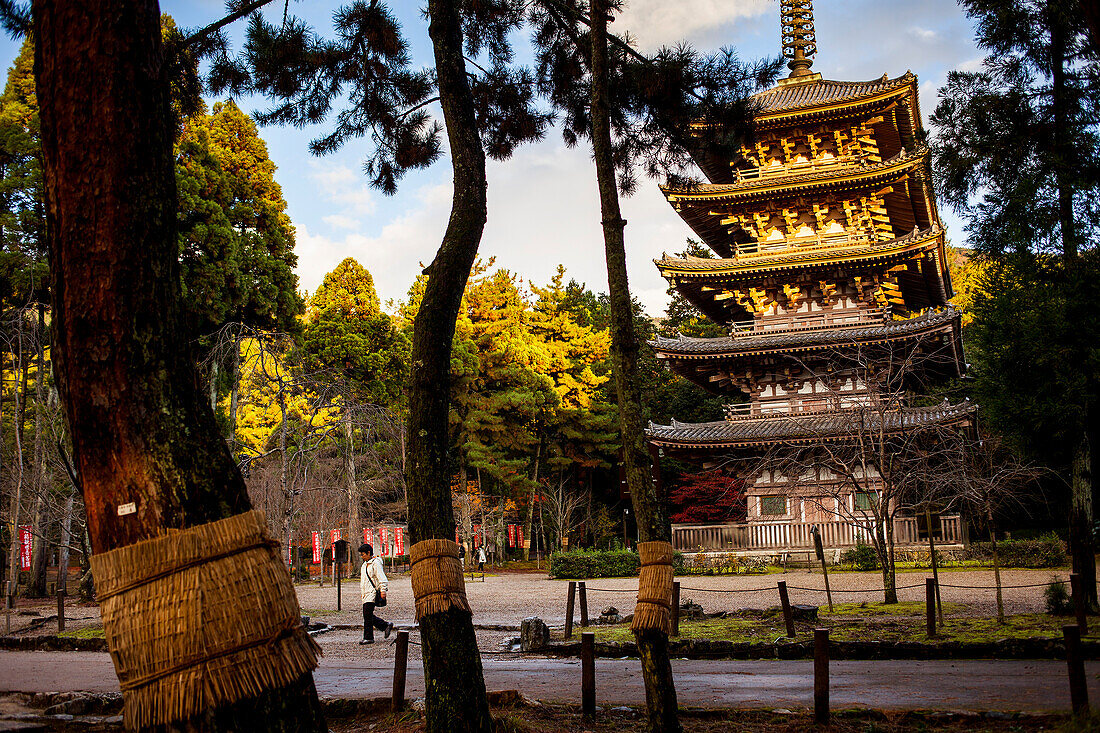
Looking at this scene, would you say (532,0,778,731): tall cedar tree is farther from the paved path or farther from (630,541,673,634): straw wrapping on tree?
the paved path

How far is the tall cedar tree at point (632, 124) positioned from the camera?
5.30m

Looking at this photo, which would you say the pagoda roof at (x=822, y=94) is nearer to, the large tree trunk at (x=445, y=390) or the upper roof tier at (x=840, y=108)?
the upper roof tier at (x=840, y=108)

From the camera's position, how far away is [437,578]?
180 inches

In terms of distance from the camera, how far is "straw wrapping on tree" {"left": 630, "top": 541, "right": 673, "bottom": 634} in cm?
488

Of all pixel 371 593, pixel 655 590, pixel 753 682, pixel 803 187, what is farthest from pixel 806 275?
pixel 655 590

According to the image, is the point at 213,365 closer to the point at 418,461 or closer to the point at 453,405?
the point at 418,461

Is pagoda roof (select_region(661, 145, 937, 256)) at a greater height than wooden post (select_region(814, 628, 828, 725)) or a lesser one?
greater

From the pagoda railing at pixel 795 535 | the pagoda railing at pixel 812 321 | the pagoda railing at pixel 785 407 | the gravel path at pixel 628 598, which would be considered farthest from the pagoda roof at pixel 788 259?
the gravel path at pixel 628 598

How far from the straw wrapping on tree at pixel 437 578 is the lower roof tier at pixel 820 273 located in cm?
2085

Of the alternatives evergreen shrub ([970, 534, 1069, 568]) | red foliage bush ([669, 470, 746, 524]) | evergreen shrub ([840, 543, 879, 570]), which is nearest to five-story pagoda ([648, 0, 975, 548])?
evergreen shrub ([840, 543, 879, 570])

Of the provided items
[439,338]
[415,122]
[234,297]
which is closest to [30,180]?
[234,297]

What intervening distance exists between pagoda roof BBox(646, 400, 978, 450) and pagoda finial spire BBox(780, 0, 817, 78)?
12405 mm

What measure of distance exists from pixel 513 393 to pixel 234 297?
16.4 meters

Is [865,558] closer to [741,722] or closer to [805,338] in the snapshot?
[805,338]
